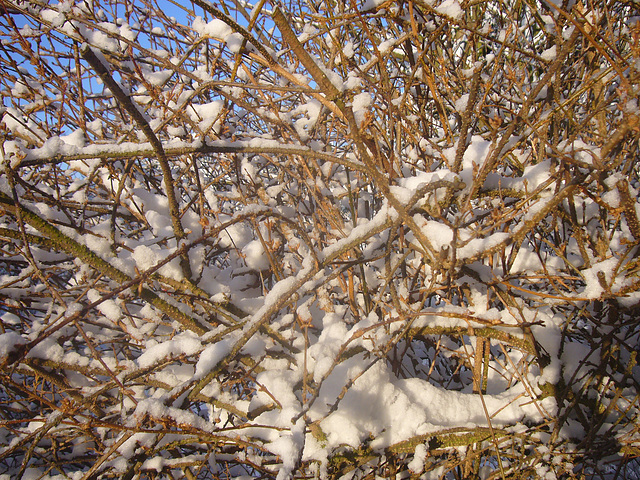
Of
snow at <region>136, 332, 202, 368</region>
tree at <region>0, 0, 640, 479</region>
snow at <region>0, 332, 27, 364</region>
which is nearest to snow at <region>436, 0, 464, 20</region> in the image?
tree at <region>0, 0, 640, 479</region>

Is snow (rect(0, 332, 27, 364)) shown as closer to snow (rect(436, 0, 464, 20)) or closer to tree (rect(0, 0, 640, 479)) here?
tree (rect(0, 0, 640, 479))

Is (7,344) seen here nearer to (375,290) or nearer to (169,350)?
(169,350)

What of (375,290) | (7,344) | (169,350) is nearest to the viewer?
(7,344)

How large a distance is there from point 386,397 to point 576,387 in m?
0.91

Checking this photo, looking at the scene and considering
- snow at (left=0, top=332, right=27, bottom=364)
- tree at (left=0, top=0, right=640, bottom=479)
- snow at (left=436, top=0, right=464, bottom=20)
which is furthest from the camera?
snow at (left=436, top=0, right=464, bottom=20)

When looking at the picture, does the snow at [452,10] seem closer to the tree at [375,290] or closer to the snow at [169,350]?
the tree at [375,290]

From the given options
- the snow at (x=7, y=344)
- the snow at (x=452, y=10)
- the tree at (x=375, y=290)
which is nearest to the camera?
the tree at (x=375, y=290)

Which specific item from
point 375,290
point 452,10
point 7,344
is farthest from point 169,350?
point 452,10

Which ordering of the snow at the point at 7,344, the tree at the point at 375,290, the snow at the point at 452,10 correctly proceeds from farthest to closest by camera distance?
the snow at the point at 452,10 < the snow at the point at 7,344 < the tree at the point at 375,290

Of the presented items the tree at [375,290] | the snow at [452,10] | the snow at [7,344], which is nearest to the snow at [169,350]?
the tree at [375,290]

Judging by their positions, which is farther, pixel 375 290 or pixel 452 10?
pixel 375 290

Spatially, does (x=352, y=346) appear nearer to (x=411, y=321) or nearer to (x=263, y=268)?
(x=411, y=321)

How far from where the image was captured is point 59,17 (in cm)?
122

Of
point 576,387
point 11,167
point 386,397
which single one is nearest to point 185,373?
point 386,397
